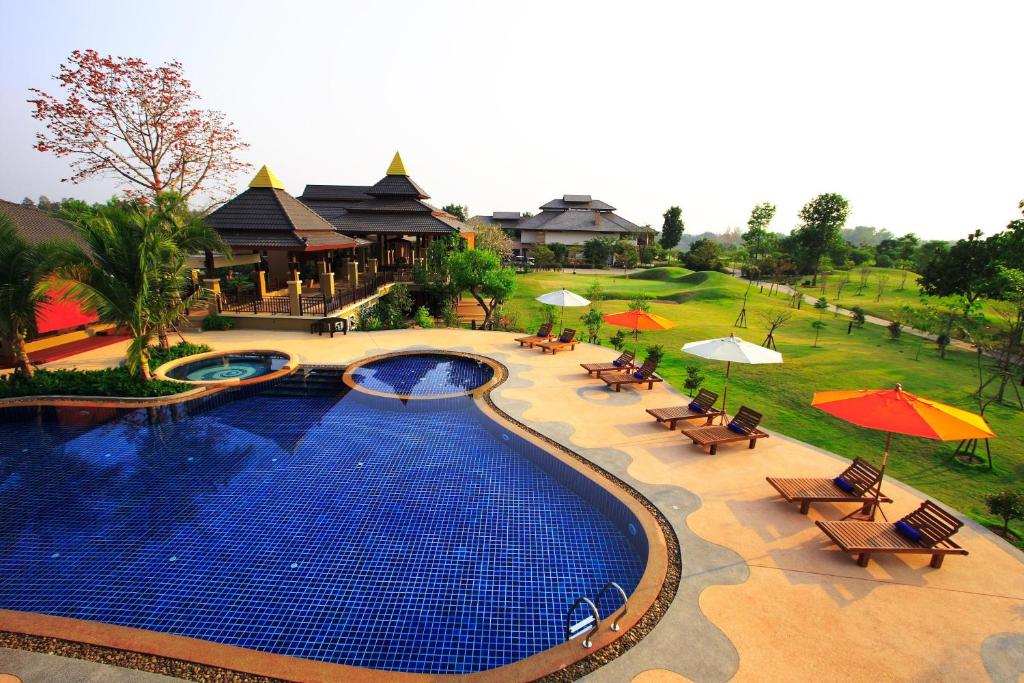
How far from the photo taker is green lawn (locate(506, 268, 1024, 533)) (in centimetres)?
1025

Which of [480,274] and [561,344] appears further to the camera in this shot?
[480,274]

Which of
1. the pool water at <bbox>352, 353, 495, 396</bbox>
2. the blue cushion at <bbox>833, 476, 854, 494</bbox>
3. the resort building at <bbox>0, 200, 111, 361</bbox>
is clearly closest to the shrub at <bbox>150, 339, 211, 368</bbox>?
the resort building at <bbox>0, 200, 111, 361</bbox>

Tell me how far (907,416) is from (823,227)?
Answer: 6591 centimetres

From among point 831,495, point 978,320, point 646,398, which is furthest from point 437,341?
point 978,320

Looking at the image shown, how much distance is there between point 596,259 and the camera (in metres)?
62.4

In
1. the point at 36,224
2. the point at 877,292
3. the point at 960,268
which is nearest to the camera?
the point at 36,224

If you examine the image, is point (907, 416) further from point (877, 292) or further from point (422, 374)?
point (877, 292)

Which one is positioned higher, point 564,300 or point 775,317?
point 564,300

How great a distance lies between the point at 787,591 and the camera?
6020 mm

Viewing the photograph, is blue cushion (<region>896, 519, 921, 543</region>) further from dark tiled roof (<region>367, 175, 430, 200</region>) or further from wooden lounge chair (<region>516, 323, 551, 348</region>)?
dark tiled roof (<region>367, 175, 430, 200</region>)

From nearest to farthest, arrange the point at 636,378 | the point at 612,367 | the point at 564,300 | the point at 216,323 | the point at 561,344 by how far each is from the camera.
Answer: the point at 636,378
the point at 612,367
the point at 564,300
the point at 561,344
the point at 216,323

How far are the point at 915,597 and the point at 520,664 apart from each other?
4998 millimetres

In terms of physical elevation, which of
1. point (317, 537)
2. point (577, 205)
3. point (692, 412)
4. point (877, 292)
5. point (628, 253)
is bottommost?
point (317, 537)

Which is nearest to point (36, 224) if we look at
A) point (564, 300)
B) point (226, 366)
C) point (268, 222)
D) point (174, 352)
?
point (174, 352)
